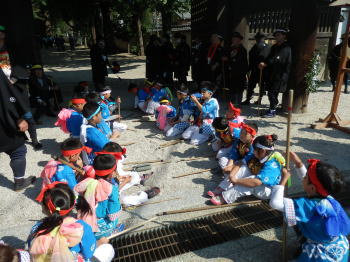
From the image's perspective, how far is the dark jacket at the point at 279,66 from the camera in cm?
664

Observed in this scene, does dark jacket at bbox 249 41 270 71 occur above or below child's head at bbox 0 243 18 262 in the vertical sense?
above

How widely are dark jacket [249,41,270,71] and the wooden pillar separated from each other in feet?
2.76

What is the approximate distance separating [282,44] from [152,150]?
395cm

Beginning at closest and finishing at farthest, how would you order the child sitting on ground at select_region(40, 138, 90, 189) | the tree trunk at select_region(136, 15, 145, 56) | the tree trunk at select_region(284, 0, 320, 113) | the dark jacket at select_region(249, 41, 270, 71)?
1. the child sitting on ground at select_region(40, 138, 90, 189)
2. the tree trunk at select_region(284, 0, 320, 113)
3. the dark jacket at select_region(249, 41, 270, 71)
4. the tree trunk at select_region(136, 15, 145, 56)

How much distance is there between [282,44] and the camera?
6.70 metres

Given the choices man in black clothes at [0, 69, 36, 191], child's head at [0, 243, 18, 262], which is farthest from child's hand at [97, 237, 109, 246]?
man in black clothes at [0, 69, 36, 191]

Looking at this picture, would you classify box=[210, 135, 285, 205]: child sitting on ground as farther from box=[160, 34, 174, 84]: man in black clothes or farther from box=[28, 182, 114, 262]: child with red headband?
box=[160, 34, 174, 84]: man in black clothes

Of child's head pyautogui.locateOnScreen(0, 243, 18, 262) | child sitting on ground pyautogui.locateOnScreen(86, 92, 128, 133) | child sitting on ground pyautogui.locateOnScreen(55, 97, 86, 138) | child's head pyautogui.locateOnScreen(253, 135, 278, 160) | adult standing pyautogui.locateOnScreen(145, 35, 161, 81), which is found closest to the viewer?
child's head pyautogui.locateOnScreen(0, 243, 18, 262)

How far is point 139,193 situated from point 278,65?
15.4 feet

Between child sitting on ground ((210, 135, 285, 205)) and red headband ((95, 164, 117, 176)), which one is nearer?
red headband ((95, 164, 117, 176))

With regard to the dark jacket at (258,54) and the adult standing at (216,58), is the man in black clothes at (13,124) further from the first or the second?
the dark jacket at (258,54)

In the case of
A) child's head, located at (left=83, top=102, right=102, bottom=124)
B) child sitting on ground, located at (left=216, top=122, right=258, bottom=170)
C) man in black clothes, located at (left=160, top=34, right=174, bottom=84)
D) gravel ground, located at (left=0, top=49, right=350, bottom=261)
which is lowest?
gravel ground, located at (left=0, top=49, right=350, bottom=261)

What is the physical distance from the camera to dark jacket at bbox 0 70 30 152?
3947 millimetres

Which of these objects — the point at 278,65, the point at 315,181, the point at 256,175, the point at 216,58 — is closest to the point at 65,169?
the point at 256,175
